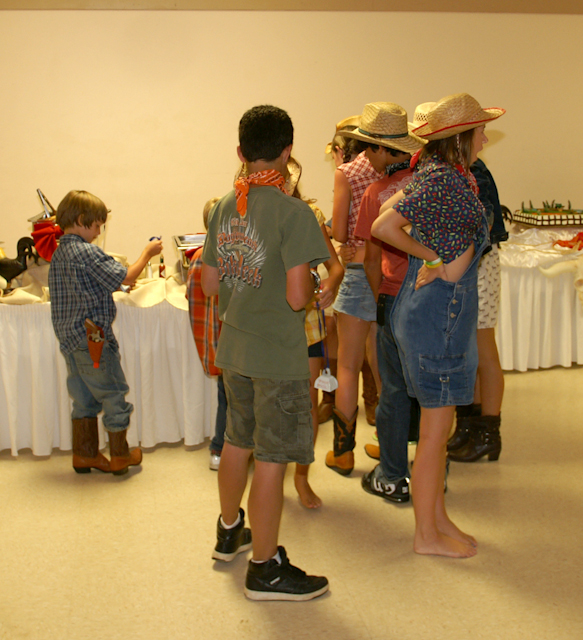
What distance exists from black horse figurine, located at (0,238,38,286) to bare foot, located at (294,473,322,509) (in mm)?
1695

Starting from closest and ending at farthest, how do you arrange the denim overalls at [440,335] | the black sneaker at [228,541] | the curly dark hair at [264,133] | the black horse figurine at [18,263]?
the curly dark hair at [264,133], the denim overalls at [440,335], the black sneaker at [228,541], the black horse figurine at [18,263]

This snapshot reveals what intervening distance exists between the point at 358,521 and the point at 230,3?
3473 mm

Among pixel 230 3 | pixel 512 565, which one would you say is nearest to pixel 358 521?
pixel 512 565

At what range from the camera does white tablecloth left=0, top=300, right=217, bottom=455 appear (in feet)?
9.34

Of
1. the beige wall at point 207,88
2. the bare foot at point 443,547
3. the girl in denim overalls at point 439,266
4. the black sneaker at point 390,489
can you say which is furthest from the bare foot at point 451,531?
the beige wall at point 207,88

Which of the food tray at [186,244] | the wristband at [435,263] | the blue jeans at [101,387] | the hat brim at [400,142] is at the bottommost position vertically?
the blue jeans at [101,387]

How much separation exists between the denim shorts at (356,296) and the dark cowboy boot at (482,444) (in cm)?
76

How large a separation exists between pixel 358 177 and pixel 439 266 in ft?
2.57

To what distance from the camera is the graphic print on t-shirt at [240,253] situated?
1709 mm

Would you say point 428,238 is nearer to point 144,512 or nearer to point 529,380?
point 144,512

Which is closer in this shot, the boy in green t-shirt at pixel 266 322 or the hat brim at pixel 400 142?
the boy in green t-shirt at pixel 266 322

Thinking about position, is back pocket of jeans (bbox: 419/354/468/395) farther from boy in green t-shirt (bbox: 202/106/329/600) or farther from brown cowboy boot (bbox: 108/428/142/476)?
brown cowboy boot (bbox: 108/428/142/476)

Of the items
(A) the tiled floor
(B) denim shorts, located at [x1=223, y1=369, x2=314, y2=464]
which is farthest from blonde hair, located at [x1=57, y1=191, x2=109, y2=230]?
(B) denim shorts, located at [x1=223, y1=369, x2=314, y2=464]

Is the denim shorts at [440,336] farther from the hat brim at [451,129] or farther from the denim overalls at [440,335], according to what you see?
the hat brim at [451,129]
